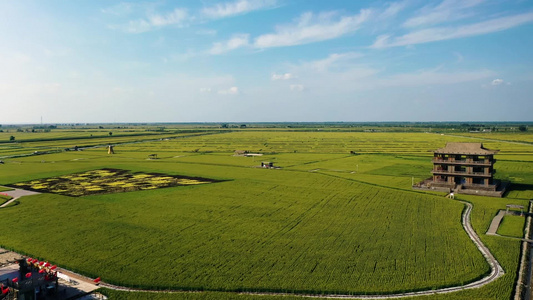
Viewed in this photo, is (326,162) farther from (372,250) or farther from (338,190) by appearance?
(372,250)

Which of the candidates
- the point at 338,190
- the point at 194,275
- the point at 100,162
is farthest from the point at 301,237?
the point at 100,162

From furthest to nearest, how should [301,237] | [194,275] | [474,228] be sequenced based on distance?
[474,228]
[301,237]
[194,275]

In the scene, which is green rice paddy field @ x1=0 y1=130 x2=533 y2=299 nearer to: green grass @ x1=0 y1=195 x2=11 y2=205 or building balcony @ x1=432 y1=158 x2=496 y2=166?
green grass @ x1=0 y1=195 x2=11 y2=205

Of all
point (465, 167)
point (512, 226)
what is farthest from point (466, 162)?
point (512, 226)

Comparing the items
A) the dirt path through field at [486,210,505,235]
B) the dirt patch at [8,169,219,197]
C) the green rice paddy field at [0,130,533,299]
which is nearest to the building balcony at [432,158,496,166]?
the green rice paddy field at [0,130,533,299]

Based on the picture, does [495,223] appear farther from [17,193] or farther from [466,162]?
[17,193]

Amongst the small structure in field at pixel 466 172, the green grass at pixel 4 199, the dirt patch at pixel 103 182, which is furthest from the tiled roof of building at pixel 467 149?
the green grass at pixel 4 199

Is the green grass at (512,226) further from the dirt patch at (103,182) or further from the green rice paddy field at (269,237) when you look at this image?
the dirt patch at (103,182)
